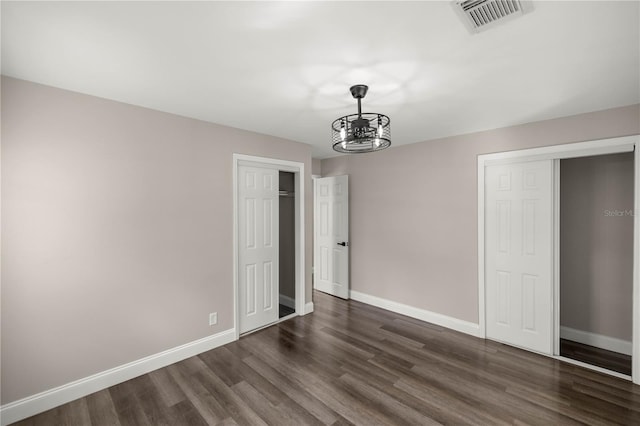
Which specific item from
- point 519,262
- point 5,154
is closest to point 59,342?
point 5,154

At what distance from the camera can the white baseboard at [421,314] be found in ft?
11.7

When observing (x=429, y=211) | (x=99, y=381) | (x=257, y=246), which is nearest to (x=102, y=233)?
(x=99, y=381)

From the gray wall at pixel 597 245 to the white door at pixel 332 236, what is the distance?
9.55ft

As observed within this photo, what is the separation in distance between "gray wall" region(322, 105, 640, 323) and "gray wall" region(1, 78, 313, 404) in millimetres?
2276

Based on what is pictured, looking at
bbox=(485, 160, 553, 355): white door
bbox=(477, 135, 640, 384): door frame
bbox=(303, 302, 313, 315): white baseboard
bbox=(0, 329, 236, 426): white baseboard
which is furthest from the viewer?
bbox=(303, 302, 313, 315): white baseboard

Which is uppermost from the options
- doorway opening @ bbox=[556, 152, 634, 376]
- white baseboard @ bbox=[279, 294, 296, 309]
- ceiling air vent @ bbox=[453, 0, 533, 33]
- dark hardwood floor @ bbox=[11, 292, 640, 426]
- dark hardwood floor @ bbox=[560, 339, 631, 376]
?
ceiling air vent @ bbox=[453, 0, 533, 33]

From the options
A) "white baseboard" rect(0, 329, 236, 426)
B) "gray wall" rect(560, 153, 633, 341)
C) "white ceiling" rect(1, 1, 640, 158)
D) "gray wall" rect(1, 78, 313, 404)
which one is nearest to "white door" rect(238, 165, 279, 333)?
"gray wall" rect(1, 78, 313, 404)

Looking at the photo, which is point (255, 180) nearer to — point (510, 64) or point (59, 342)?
point (59, 342)

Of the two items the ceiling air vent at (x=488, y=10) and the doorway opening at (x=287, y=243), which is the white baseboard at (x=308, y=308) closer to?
the doorway opening at (x=287, y=243)

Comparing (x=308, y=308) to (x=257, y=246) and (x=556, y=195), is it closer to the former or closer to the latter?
(x=257, y=246)

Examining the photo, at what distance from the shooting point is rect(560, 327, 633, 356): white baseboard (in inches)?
122

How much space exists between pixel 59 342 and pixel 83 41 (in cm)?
223

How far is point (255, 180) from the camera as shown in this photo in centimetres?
362

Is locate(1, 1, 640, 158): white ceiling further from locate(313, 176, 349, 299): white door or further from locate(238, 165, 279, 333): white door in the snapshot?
locate(313, 176, 349, 299): white door
